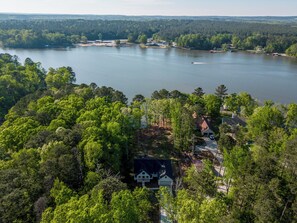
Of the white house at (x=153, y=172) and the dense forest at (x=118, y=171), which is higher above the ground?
the dense forest at (x=118, y=171)

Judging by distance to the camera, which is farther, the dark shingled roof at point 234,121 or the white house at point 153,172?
the dark shingled roof at point 234,121

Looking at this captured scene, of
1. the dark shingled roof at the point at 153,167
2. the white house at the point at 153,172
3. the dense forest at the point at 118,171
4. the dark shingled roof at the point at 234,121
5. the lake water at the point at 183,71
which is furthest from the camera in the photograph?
the lake water at the point at 183,71

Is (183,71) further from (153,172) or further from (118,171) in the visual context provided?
(118,171)

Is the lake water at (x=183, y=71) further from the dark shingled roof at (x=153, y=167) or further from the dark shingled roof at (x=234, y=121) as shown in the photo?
the dark shingled roof at (x=153, y=167)

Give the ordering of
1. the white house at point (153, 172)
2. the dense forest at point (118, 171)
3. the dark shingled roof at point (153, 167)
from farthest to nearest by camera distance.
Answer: the dark shingled roof at point (153, 167) → the white house at point (153, 172) → the dense forest at point (118, 171)

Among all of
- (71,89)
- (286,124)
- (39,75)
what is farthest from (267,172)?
(39,75)

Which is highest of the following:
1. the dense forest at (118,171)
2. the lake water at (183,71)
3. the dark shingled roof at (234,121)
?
the dense forest at (118,171)

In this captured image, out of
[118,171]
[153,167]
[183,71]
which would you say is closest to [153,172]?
[153,167]

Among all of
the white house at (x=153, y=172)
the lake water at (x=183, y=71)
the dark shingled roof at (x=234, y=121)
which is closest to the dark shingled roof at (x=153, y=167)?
the white house at (x=153, y=172)

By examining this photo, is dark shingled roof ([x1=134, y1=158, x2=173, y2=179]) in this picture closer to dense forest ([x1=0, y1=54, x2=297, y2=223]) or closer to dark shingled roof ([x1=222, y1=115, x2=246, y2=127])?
dense forest ([x1=0, y1=54, x2=297, y2=223])
